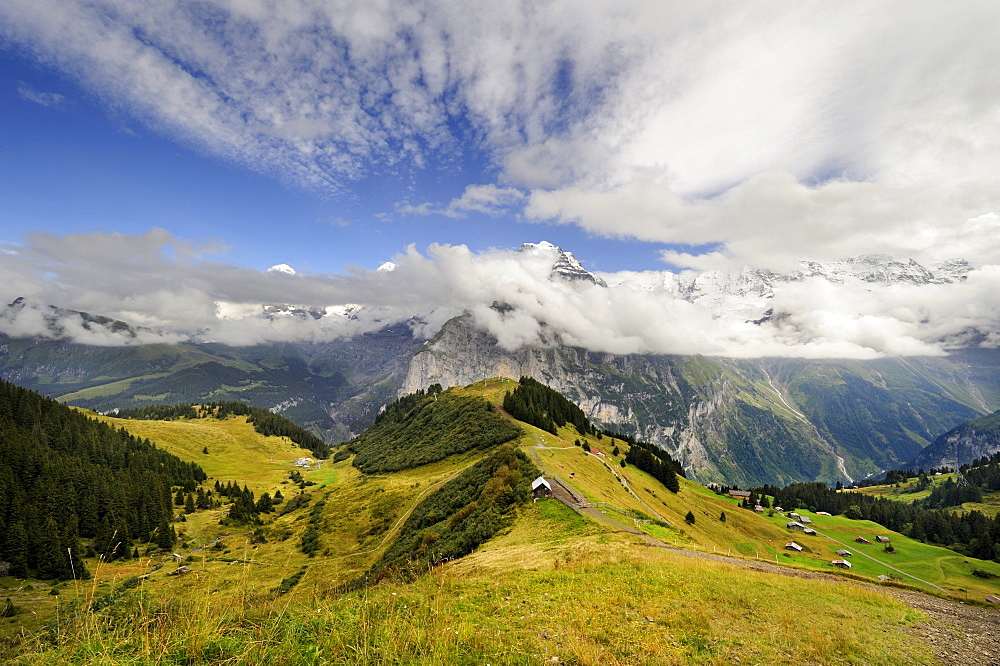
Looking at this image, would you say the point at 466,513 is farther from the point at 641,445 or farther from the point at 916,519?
the point at 916,519

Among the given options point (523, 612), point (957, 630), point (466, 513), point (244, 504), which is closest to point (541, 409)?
point (466, 513)

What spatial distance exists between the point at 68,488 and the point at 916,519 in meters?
218

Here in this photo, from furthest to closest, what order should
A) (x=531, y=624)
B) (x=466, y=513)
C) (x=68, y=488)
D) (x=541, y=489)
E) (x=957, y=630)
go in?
(x=68, y=488) < (x=466, y=513) < (x=541, y=489) < (x=957, y=630) < (x=531, y=624)

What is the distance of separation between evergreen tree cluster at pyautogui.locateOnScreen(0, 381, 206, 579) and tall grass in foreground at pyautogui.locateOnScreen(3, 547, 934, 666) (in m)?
35.8

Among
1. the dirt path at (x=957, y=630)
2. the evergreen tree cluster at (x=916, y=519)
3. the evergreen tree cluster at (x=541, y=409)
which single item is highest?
the evergreen tree cluster at (x=541, y=409)

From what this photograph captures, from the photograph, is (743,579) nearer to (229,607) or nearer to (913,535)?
(229,607)

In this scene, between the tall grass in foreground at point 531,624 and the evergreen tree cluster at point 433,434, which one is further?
the evergreen tree cluster at point 433,434

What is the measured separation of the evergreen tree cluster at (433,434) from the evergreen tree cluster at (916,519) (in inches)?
4470

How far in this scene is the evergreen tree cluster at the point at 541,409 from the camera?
10294cm

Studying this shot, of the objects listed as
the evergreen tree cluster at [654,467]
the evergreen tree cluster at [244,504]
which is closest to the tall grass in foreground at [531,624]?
the evergreen tree cluster at [654,467]

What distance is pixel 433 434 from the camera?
111 meters

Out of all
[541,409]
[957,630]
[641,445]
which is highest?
[541,409]

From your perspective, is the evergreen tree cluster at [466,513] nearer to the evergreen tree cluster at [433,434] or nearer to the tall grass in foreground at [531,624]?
the tall grass in foreground at [531,624]

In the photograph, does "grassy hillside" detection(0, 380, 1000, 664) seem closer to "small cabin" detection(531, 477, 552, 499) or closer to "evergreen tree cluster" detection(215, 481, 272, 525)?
"small cabin" detection(531, 477, 552, 499)
